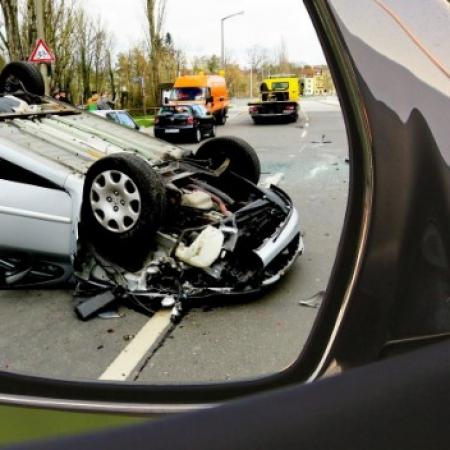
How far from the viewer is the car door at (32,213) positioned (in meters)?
3.37

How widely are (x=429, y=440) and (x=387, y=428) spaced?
6 cm

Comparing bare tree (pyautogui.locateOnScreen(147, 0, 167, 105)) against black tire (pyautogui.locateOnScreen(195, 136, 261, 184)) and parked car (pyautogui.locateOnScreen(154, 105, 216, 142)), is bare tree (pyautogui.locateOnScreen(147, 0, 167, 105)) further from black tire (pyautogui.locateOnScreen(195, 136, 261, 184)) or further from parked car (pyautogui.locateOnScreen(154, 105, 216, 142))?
parked car (pyautogui.locateOnScreen(154, 105, 216, 142))

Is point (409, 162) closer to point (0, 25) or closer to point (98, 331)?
point (98, 331)

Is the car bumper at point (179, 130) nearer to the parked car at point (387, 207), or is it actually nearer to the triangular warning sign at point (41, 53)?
the triangular warning sign at point (41, 53)

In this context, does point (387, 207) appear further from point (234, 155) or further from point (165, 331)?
point (234, 155)

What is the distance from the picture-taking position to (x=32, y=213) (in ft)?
11.1

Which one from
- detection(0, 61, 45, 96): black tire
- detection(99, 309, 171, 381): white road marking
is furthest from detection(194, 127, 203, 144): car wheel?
detection(99, 309, 171, 381): white road marking

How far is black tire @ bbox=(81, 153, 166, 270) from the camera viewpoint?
10.7 ft

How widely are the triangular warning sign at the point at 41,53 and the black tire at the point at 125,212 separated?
887 centimetres

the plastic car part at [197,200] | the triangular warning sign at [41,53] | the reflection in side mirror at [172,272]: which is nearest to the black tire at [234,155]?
the reflection in side mirror at [172,272]

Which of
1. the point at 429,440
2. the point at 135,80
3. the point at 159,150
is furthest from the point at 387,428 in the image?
the point at 135,80

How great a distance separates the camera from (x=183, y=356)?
2598mm

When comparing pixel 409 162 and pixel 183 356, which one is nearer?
pixel 409 162

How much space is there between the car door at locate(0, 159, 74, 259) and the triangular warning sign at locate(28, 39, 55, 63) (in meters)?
8.68
